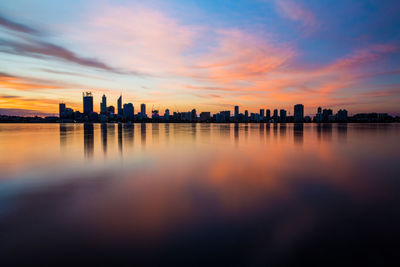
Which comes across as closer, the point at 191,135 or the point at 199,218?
the point at 199,218

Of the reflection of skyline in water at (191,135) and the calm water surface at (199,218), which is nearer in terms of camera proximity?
the calm water surface at (199,218)

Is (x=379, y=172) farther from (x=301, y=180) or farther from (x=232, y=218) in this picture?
(x=232, y=218)

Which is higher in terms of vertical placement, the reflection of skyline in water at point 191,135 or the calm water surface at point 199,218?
the reflection of skyline in water at point 191,135

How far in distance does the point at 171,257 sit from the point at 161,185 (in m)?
6.31

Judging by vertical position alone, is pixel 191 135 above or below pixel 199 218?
above

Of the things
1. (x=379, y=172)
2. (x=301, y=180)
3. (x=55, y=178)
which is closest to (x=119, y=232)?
(x=55, y=178)

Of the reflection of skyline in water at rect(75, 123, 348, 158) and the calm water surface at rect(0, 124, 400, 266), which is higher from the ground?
the reflection of skyline in water at rect(75, 123, 348, 158)

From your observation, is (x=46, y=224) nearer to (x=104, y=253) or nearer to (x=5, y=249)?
(x=5, y=249)

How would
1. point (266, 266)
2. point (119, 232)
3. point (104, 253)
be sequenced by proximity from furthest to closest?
point (119, 232)
point (104, 253)
point (266, 266)

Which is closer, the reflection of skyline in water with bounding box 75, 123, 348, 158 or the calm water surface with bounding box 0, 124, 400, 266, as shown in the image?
the calm water surface with bounding box 0, 124, 400, 266

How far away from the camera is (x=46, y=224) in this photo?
6984 mm

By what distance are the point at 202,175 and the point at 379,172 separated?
12.6 meters

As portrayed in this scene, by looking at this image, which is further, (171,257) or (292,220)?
(292,220)

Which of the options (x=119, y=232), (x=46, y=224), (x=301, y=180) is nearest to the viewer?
(x=119, y=232)
